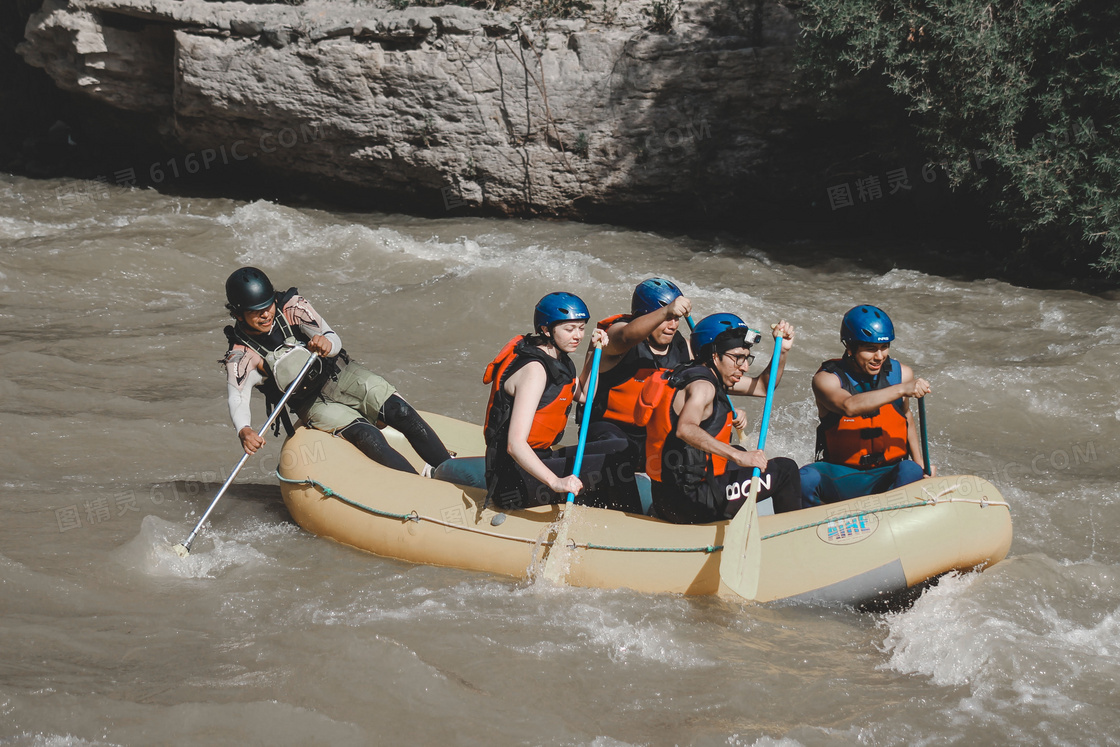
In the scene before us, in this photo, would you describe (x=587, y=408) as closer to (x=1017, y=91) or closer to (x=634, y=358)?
(x=634, y=358)

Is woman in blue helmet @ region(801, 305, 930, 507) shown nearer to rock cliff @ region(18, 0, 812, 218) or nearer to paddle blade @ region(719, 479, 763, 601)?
paddle blade @ region(719, 479, 763, 601)

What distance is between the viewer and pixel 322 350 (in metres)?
4.91

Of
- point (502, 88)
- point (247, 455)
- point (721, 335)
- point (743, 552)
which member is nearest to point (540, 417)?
point (721, 335)

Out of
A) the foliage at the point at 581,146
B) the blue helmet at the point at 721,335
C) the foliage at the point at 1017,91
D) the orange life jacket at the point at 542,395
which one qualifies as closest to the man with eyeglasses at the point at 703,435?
the blue helmet at the point at 721,335

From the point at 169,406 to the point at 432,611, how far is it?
3485 mm

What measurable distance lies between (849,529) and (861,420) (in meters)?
0.67

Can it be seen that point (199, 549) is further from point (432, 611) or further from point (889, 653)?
point (889, 653)

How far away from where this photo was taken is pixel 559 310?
4215 mm

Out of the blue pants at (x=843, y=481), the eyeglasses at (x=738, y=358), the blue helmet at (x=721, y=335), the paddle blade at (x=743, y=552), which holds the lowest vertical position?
the paddle blade at (x=743, y=552)

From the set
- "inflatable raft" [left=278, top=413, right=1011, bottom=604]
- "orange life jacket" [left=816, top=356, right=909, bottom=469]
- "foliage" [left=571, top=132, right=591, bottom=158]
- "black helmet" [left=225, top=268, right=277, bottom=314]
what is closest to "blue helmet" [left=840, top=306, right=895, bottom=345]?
"orange life jacket" [left=816, top=356, right=909, bottom=469]

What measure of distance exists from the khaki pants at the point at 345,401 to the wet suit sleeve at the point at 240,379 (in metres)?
0.37

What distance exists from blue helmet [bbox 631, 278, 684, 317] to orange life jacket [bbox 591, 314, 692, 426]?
0.09 m

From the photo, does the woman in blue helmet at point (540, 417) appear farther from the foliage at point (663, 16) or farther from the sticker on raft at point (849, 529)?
the foliage at point (663, 16)

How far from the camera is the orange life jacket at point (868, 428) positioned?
4.51 metres
